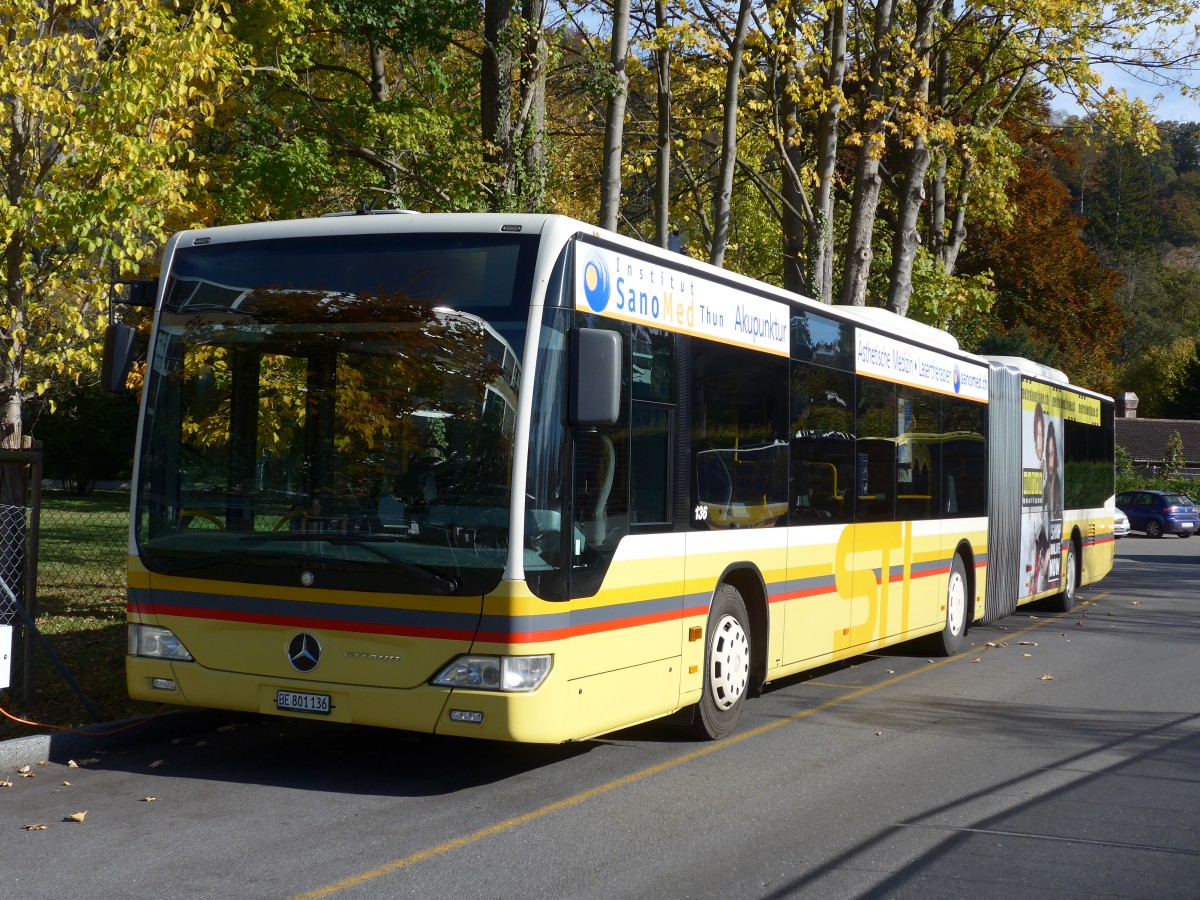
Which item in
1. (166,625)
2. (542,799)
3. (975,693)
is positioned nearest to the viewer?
(542,799)

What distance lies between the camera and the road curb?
26.4 feet

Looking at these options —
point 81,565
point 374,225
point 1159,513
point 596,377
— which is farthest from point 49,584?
point 1159,513

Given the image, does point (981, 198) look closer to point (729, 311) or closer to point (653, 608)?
point (729, 311)

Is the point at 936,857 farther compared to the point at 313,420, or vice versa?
the point at 313,420

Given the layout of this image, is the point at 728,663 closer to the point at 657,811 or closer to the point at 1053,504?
the point at 657,811

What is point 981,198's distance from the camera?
28.9 m

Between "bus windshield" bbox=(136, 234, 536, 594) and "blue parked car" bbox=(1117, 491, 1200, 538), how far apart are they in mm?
47159

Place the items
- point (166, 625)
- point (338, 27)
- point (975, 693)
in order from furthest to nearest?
point (338, 27) < point (975, 693) < point (166, 625)

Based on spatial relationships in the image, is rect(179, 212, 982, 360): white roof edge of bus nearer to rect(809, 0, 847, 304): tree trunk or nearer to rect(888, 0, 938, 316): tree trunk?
rect(809, 0, 847, 304): tree trunk

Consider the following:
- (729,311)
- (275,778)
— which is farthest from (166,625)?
(729,311)

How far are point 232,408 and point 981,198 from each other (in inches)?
934

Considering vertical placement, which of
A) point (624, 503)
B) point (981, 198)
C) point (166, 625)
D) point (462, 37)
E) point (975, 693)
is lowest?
point (975, 693)

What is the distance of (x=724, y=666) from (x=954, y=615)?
20.4 feet

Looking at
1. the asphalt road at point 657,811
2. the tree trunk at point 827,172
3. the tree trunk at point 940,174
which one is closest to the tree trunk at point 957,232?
the tree trunk at point 940,174
